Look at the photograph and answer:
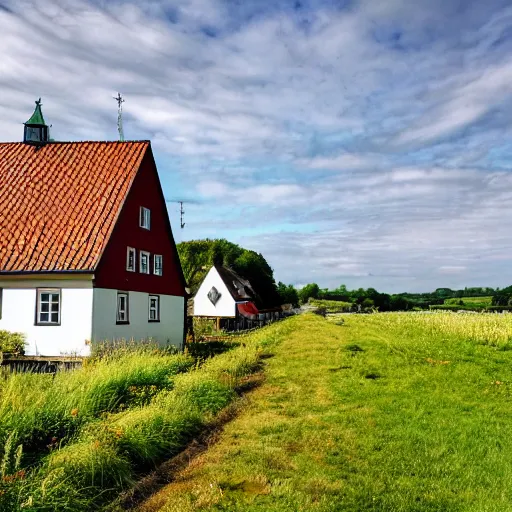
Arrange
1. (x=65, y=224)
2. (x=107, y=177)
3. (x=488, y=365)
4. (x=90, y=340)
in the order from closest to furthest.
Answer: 1. (x=488, y=365)
2. (x=90, y=340)
3. (x=65, y=224)
4. (x=107, y=177)

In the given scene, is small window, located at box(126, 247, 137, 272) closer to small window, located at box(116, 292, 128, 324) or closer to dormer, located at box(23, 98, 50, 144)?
small window, located at box(116, 292, 128, 324)

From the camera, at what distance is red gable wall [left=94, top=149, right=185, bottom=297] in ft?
70.0

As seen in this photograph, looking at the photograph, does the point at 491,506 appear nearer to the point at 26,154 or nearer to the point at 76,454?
the point at 76,454

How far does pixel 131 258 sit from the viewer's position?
23.5 meters

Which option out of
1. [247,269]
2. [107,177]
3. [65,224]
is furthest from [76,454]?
[247,269]

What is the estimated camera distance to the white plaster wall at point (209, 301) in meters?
45.7

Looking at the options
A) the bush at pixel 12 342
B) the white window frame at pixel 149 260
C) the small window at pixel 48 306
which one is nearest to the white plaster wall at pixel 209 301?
the white window frame at pixel 149 260

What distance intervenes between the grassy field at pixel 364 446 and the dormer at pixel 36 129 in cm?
1786

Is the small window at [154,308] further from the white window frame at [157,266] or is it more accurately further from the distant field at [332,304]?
the distant field at [332,304]

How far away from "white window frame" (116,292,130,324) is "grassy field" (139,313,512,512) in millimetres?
8046

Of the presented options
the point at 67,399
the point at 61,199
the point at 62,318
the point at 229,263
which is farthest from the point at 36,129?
the point at 229,263

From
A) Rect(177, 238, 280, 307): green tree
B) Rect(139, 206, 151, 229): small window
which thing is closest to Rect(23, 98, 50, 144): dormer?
Rect(139, 206, 151, 229): small window

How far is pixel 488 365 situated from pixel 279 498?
1292cm

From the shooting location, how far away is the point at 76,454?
23.7ft
